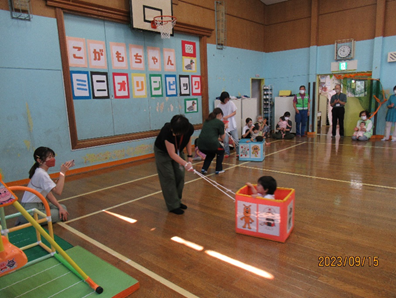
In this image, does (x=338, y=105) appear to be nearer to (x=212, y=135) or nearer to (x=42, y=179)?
(x=212, y=135)

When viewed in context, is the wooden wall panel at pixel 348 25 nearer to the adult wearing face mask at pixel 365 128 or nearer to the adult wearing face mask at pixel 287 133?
the adult wearing face mask at pixel 365 128

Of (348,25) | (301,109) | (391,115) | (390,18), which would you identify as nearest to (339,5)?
(348,25)

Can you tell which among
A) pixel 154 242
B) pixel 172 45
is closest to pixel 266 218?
pixel 154 242

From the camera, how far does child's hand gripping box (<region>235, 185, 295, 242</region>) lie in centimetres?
285

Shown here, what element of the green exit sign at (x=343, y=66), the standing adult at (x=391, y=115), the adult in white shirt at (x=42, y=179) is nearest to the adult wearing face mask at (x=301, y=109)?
the green exit sign at (x=343, y=66)

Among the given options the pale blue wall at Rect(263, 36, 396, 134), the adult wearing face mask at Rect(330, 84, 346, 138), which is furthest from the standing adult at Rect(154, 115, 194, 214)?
the pale blue wall at Rect(263, 36, 396, 134)

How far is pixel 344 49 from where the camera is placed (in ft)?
31.7

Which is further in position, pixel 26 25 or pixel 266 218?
pixel 26 25

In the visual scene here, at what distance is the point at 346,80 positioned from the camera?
9711mm

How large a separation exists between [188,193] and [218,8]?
22.6 ft

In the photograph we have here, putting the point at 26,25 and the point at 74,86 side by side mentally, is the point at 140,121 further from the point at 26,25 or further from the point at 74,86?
the point at 26,25

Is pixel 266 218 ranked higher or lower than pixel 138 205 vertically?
higher
